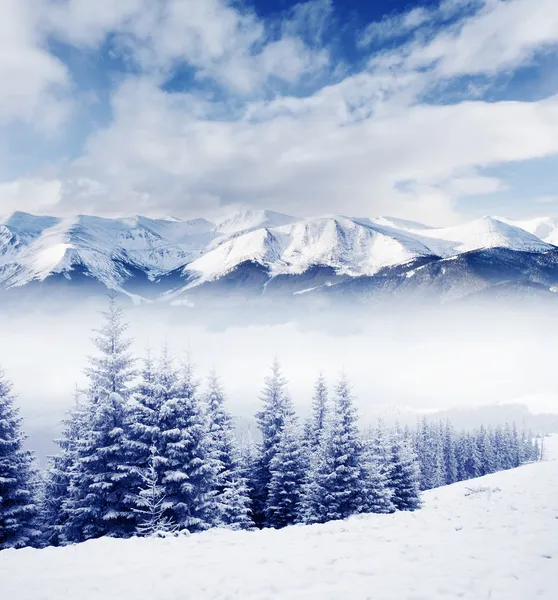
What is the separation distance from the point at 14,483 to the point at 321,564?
17910mm

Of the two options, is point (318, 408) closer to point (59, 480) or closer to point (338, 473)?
point (338, 473)

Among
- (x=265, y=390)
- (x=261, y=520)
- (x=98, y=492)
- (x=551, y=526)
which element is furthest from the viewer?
(x=265, y=390)

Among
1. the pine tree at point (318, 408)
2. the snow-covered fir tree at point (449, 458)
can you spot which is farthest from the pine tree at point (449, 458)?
the pine tree at point (318, 408)

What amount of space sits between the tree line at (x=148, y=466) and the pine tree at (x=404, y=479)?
6.51 m

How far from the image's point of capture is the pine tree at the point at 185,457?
768 inches

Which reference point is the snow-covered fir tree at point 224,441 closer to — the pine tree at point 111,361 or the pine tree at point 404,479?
the pine tree at point 111,361

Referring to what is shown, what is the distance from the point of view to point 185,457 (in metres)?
20.5

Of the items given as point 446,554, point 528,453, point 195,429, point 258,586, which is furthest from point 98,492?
point 528,453

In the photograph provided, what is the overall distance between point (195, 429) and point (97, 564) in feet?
34.5

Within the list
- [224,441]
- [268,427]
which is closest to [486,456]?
[268,427]

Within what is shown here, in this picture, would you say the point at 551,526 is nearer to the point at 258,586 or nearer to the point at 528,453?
the point at 258,586

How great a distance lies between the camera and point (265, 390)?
31297 millimetres

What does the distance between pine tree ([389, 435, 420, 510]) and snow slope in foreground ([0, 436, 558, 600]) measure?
19.5 meters

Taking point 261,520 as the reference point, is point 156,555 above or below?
above
